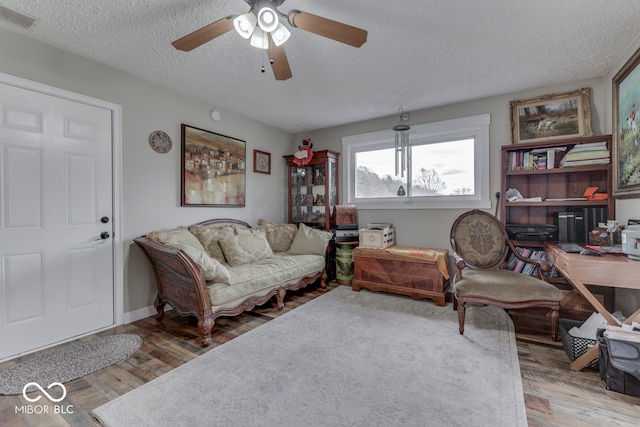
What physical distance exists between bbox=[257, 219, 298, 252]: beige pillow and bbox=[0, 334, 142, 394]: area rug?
195 centimetres

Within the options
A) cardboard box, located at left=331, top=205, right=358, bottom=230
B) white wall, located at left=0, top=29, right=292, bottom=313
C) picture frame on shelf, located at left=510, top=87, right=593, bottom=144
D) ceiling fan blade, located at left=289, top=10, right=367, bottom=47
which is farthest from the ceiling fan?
cardboard box, located at left=331, top=205, right=358, bottom=230

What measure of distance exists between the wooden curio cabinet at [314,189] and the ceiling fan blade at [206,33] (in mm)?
2638

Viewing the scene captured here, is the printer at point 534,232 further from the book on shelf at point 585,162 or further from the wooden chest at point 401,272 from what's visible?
the wooden chest at point 401,272

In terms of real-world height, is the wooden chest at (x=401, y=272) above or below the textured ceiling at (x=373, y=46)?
below

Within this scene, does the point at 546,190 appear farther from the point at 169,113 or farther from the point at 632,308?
the point at 169,113

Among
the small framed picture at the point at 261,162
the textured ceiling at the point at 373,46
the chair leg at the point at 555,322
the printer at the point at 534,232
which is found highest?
the textured ceiling at the point at 373,46

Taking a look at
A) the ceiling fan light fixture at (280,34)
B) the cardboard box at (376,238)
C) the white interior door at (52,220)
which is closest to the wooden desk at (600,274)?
the cardboard box at (376,238)

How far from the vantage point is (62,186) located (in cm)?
235

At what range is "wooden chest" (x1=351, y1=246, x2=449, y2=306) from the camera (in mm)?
3180

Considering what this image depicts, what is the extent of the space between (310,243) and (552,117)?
3.21 m

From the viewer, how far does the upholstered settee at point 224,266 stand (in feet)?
7.68

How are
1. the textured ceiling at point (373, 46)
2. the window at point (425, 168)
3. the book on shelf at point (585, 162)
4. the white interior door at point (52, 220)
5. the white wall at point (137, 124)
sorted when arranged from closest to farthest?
the textured ceiling at point (373, 46), the white interior door at point (52, 220), the white wall at point (137, 124), the book on shelf at point (585, 162), the window at point (425, 168)

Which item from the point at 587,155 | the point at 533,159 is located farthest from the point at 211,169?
the point at 587,155

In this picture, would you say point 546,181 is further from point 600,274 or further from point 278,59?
point 278,59
